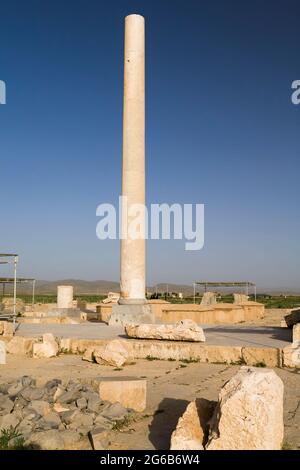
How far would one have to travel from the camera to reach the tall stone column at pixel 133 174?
607 inches

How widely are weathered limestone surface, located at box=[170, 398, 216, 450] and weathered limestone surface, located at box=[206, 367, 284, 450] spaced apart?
0.73 feet

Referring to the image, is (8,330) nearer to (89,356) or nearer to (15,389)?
(89,356)

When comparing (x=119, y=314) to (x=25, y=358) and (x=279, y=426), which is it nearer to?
(x=25, y=358)

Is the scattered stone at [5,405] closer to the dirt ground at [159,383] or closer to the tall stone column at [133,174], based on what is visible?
the dirt ground at [159,383]

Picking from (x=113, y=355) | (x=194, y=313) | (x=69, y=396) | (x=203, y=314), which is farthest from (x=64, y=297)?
(x=69, y=396)

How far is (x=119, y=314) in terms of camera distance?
15.4m

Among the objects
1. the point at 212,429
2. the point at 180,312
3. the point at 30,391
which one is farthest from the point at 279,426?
the point at 180,312

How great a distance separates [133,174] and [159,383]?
9.03 m

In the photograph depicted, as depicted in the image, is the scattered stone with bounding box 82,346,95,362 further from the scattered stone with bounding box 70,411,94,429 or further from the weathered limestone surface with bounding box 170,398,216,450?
the weathered limestone surface with bounding box 170,398,216,450

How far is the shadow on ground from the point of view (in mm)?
5094

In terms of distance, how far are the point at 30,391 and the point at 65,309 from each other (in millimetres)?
17642

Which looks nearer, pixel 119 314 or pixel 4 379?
pixel 4 379

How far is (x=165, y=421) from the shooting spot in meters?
5.81

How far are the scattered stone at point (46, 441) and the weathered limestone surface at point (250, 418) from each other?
1607 millimetres
